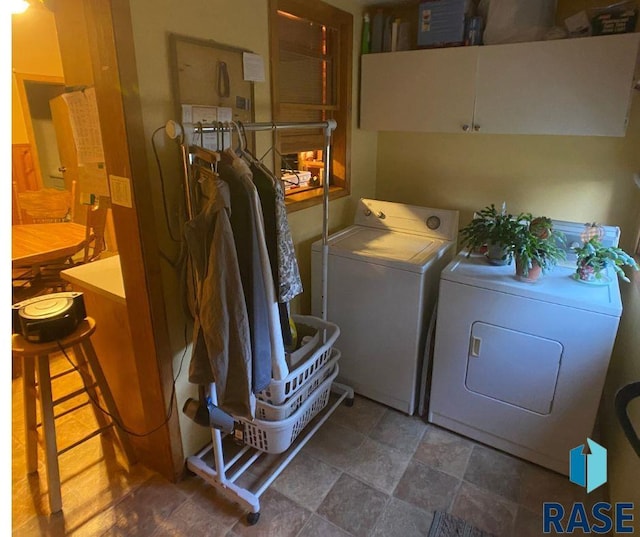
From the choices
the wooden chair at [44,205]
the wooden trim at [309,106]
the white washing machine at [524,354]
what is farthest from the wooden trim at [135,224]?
the wooden chair at [44,205]

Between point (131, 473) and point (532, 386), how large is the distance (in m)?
1.86

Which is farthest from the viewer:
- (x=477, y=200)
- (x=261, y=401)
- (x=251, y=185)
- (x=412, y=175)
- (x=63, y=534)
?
(x=412, y=175)

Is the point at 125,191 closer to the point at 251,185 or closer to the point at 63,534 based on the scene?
the point at 251,185

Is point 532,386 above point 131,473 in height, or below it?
above

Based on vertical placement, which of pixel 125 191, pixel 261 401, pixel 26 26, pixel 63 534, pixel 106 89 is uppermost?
pixel 26 26

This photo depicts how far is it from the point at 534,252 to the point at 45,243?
10.5 feet

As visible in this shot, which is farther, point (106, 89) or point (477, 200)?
point (477, 200)

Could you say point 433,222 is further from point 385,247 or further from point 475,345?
point 475,345

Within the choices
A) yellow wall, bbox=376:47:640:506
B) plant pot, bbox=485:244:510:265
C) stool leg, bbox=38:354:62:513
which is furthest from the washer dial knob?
stool leg, bbox=38:354:62:513

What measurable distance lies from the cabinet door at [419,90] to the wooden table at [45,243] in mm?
2273

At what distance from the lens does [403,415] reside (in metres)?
2.31

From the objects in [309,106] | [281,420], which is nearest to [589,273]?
[281,420]
